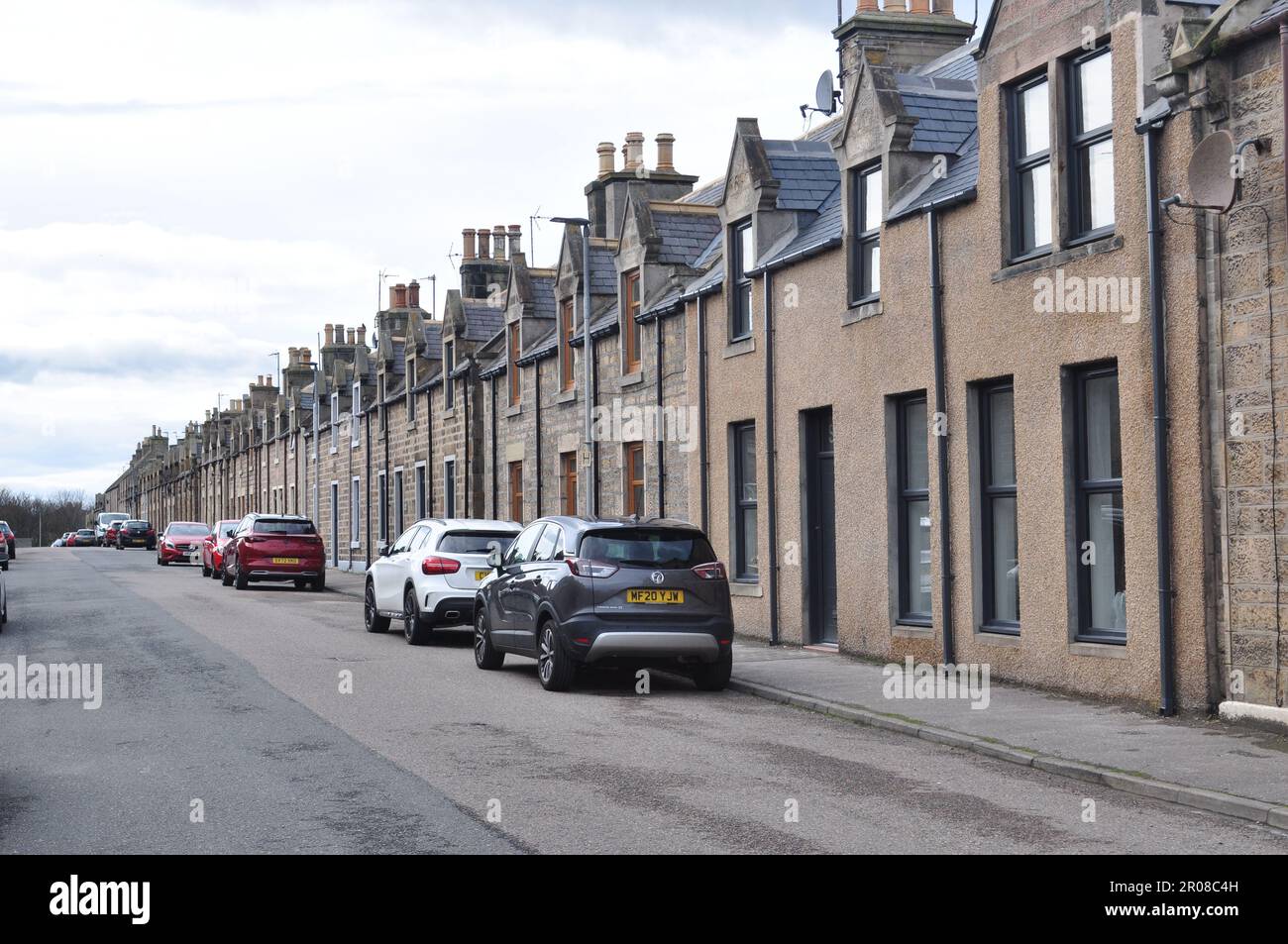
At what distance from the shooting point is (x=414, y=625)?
1978cm

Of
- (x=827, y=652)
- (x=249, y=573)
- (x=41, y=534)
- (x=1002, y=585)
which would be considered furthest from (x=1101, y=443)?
(x=41, y=534)

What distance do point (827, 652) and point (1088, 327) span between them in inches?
242

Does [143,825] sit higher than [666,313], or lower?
lower

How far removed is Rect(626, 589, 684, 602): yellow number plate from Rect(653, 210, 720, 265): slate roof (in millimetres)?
11009

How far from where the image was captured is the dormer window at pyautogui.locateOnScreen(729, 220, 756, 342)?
813 inches

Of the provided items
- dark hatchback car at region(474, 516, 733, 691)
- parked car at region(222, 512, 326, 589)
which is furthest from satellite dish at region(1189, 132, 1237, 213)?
parked car at region(222, 512, 326, 589)

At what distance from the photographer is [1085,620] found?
1355 cm

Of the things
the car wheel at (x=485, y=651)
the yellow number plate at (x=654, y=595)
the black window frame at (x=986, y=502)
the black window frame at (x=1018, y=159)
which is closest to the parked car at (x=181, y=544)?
the car wheel at (x=485, y=651)

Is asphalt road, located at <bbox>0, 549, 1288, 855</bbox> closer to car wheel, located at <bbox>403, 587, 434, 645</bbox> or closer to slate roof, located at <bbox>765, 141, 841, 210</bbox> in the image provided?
car wheel, located at <bbox>403, 587, 434, 645</bbox>

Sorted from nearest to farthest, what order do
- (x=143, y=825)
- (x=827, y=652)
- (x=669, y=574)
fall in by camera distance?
(x=143, y=825), (x=669, y=574), (x=827, y=652)

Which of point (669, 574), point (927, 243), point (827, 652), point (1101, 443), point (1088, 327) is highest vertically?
point (927, 243)

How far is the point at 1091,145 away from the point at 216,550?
1219 inches

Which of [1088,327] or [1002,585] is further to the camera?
[1002,585]
